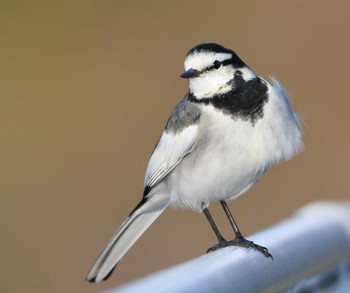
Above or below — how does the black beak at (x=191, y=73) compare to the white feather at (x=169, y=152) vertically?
above

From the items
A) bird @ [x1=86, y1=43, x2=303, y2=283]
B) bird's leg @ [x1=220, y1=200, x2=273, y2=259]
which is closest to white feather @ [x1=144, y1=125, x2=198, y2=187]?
bird @ [x1=86, y1=43, x2=303, y2=283]

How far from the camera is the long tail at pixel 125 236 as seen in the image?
2699 millimetres

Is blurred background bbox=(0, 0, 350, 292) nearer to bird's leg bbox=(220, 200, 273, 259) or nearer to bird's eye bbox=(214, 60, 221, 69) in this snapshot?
bird's leg bbox=(220, 200, 273, 259)

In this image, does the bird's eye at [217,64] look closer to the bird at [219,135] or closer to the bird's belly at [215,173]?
the bird at [219,135]

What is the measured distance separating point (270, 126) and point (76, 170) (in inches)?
131

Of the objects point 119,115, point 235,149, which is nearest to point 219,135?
point 235,149

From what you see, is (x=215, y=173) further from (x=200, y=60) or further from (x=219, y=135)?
(x=200, y=60)

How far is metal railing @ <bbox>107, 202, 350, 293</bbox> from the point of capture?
168 cm

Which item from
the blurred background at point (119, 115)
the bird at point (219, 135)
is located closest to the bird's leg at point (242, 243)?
the bird at point (219, 135)

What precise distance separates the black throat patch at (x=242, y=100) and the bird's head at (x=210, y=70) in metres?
0.01

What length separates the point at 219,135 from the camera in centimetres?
262

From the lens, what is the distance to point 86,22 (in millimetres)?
6648

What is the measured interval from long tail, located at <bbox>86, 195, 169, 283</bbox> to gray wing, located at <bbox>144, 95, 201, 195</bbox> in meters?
0.06

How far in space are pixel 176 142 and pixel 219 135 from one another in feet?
0.48
